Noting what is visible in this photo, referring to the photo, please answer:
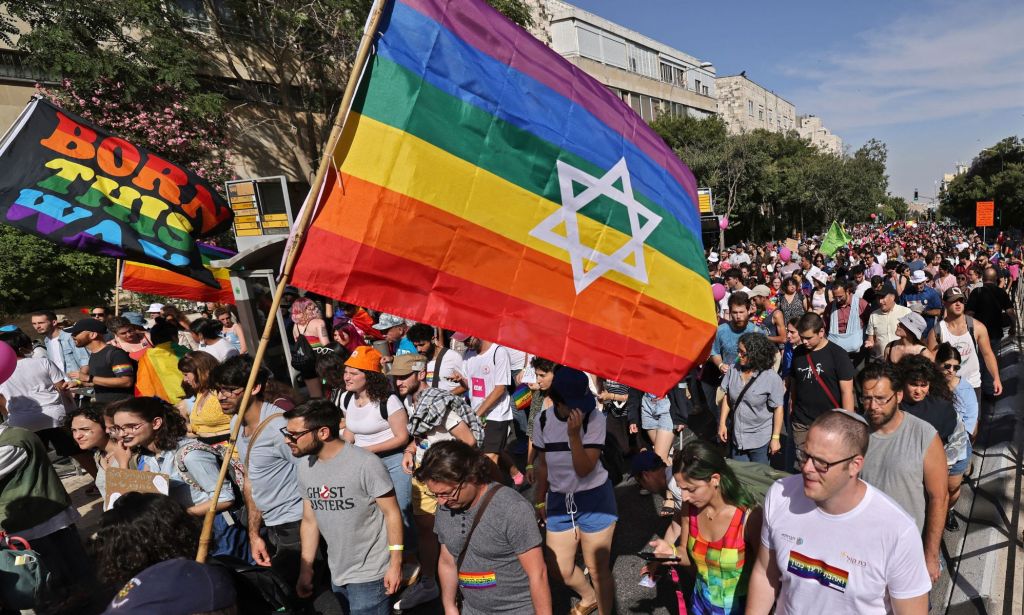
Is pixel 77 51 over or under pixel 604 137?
over

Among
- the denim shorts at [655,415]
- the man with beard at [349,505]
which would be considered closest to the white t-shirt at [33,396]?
the man with beard at [349,505]

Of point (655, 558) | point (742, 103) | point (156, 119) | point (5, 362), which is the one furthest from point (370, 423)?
point (742, 103)

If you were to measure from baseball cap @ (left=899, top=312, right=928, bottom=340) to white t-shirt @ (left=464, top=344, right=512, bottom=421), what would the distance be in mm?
4313

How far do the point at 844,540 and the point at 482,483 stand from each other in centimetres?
150

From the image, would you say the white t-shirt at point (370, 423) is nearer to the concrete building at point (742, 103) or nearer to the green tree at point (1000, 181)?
the green tree at point (1000, 181)

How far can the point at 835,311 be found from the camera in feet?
26.0

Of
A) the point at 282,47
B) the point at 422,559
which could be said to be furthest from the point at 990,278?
the point at 282,47

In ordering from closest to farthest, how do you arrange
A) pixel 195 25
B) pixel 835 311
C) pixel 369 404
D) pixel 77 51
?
pixel 369 404
pixel 835 311
pixel 77 51
pixel 195 25

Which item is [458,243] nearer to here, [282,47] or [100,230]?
[100,230]

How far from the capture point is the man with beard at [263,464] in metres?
3.88

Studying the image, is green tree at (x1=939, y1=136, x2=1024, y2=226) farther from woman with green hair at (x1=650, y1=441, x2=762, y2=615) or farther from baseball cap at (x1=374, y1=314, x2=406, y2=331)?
woman with green hair at (x1=650, y1=441, x2=762, y2=615)

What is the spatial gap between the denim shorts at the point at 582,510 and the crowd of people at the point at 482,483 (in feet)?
0.04

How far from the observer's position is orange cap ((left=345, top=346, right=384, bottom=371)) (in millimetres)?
4332

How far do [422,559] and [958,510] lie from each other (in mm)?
4354
